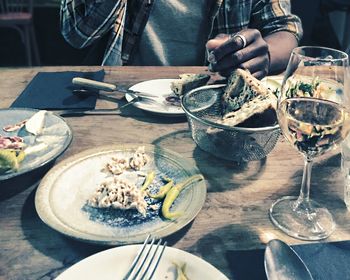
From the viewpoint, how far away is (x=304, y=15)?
11.1ft

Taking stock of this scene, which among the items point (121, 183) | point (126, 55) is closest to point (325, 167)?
point (121, 183)

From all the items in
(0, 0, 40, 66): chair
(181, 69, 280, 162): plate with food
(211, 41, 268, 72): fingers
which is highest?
(211, 41, 268, 72): fingers

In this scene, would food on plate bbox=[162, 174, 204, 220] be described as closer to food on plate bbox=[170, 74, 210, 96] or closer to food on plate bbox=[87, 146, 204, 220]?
food on plate bbox=[87, 146, 204, 220]

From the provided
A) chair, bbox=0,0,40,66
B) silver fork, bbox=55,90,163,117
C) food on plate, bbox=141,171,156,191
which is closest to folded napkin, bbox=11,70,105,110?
silver fork, bbox=55,90,163,117

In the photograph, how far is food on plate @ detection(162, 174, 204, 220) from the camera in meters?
0.65

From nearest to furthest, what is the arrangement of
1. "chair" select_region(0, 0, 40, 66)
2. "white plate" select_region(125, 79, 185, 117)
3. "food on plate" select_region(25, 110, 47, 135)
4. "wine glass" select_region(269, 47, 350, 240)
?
"wine glass" select_region(269, 47, 350, 240) → "food on plate" select_region(25, 110, 47, 135) → "white plate" select_region(125, 79, 185, 117) → "chair" select_region(0, 0, 40, 66)

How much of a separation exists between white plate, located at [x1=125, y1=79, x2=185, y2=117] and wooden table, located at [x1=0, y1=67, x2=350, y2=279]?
2 centimetres

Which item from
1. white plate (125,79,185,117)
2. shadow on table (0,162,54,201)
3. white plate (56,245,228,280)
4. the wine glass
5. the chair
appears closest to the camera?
white plate (56,245,228,280)

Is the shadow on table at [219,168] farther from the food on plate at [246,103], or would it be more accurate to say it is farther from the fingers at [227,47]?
the fingers at [227,47]

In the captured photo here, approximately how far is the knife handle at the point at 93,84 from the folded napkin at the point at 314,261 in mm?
652

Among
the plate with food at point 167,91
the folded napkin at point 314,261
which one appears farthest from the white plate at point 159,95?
the folded napkin at point 314,261

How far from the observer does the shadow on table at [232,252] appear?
0.57 m

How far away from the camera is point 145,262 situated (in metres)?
0.55

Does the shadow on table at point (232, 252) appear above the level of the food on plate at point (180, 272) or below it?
below
